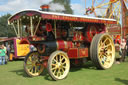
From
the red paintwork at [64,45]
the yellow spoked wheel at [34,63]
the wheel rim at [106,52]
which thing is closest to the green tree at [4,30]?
the yellow spoked wheel at [34,63]

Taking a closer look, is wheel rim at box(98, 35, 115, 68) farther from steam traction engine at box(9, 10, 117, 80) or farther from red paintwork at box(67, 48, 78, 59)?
red paintwork at box(67, 48, 78, 59)

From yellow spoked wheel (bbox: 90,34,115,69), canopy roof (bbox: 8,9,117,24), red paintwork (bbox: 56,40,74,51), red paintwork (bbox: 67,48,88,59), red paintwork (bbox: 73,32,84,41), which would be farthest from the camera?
red paintwork (bbox: 73,32,84,41)

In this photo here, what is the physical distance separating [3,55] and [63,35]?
5.78 m

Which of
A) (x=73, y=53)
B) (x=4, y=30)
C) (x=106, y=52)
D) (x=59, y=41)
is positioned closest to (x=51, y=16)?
(x=59, y=41)

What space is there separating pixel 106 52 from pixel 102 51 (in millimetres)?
253

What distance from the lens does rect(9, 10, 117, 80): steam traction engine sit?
16.2 ft

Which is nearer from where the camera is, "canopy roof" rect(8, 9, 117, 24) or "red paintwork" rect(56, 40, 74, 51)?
"canopy roof" rect(8, 9, 117, 24)


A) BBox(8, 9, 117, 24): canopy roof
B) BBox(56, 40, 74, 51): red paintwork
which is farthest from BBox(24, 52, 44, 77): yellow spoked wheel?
Answer: BBox(8, 9, 117, 24): canopy roof

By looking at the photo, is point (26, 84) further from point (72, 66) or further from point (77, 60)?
point (72, 66)

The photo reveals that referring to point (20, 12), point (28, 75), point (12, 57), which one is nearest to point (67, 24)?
point (20, 12)

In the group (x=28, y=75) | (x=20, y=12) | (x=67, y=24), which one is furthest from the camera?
(x=67, y=24)

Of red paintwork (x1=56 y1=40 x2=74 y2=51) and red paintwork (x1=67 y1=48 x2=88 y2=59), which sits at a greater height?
red paintwork (x1=56 y1=40 x2=74 y2=51)

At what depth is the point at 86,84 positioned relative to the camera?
437cm

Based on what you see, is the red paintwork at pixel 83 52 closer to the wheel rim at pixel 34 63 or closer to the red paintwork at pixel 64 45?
the red paintwork at pixel 64 45
